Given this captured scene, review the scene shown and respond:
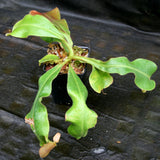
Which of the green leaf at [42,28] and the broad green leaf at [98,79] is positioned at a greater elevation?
the green leaf at [42,28]

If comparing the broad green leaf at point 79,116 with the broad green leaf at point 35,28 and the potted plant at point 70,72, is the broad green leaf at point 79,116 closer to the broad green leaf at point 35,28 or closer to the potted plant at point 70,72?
the potted plant at point 70,72

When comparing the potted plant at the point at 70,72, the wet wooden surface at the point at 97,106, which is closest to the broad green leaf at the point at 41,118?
the potted plant at the point at 70,72

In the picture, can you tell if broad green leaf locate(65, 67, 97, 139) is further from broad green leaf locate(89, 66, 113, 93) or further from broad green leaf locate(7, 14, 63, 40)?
broad green leaf locate(7, 14, 63, 40)

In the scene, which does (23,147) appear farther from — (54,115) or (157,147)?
(157,147)

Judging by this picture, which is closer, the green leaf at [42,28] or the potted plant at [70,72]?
the potted plant at [70,72]

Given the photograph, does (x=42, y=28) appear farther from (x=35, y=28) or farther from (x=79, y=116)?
(x=79, y=116)

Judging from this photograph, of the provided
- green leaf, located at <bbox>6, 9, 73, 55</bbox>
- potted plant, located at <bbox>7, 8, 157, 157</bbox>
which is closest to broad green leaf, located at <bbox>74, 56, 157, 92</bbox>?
potted plant, located at <bbox>7, 8, 157, 157</bbox>

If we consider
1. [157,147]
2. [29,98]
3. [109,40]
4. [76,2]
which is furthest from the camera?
[76,2]

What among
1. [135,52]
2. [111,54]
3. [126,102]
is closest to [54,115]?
[126,102]
